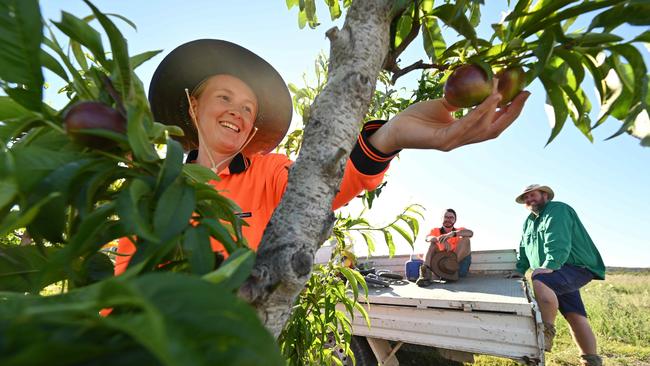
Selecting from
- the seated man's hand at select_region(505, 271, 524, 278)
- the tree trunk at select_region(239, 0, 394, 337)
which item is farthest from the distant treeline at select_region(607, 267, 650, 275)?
the tree trunk at select_region(239, 0, 394, 337)

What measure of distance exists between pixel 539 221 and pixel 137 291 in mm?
5028

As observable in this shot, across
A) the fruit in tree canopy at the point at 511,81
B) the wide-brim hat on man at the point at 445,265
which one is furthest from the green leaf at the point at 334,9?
the wide-brim hat on man at the point at 445,265

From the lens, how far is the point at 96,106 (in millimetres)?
450

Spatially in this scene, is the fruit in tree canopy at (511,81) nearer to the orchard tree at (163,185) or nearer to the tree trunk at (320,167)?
the orchard tree at (163,185)

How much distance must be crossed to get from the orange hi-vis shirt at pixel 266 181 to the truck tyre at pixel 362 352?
3.32m

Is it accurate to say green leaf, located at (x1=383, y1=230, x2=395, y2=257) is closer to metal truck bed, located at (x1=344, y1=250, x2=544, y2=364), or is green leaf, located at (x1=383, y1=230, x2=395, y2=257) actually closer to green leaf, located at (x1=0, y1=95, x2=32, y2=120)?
metal truck bed, located at (x1=344, y1=250, x2=544, y2=364)

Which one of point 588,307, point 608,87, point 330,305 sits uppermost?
point 608,87

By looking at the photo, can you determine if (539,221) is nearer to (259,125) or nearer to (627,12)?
(259,125)

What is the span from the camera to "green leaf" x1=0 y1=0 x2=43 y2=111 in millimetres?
385

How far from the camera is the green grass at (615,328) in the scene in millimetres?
4938

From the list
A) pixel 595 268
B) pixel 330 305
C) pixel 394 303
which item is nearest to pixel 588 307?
pixel 595 268

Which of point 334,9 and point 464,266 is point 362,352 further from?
point 334,9

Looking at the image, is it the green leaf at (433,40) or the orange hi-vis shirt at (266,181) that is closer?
the green leaf at (433,40)

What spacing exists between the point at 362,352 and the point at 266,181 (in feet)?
11.2
